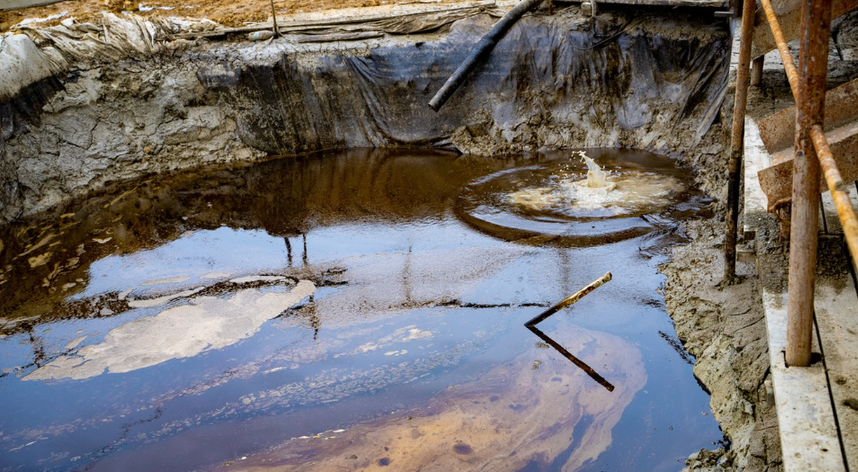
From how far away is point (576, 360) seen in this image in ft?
Result: 17.2

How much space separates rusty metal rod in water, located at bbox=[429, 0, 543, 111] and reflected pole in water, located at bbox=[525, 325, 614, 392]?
5752 millimetres

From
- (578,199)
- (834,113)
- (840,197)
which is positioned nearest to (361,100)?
(578,199)

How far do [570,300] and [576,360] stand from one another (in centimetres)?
46

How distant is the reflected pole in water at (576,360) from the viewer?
16.3ft

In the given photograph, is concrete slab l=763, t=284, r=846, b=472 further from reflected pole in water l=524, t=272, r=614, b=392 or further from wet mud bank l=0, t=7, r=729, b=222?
wet mud bank l=0, t=7, r=729, b=222

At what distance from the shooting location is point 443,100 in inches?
420

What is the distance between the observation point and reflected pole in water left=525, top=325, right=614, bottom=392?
4.97 m

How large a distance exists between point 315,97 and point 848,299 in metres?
9.14

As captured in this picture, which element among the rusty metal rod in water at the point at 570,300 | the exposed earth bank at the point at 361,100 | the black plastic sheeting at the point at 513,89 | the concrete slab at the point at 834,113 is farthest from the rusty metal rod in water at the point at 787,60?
the black plastic sheeting at the point at 513,89

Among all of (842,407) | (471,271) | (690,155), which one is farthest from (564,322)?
(690,155)

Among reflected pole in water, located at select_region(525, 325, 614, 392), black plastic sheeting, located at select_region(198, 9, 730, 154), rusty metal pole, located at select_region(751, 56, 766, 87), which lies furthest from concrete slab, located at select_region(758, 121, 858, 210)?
black plastic sheeting, located at select_region(198, 9, 730, 154)

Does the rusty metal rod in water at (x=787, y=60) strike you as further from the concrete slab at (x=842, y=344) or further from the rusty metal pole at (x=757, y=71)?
the rusty metal pole at (x=757, y=71)

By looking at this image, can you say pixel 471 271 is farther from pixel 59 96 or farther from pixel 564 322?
pixel 59 96

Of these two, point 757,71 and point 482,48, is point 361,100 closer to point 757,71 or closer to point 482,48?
point 482,48
